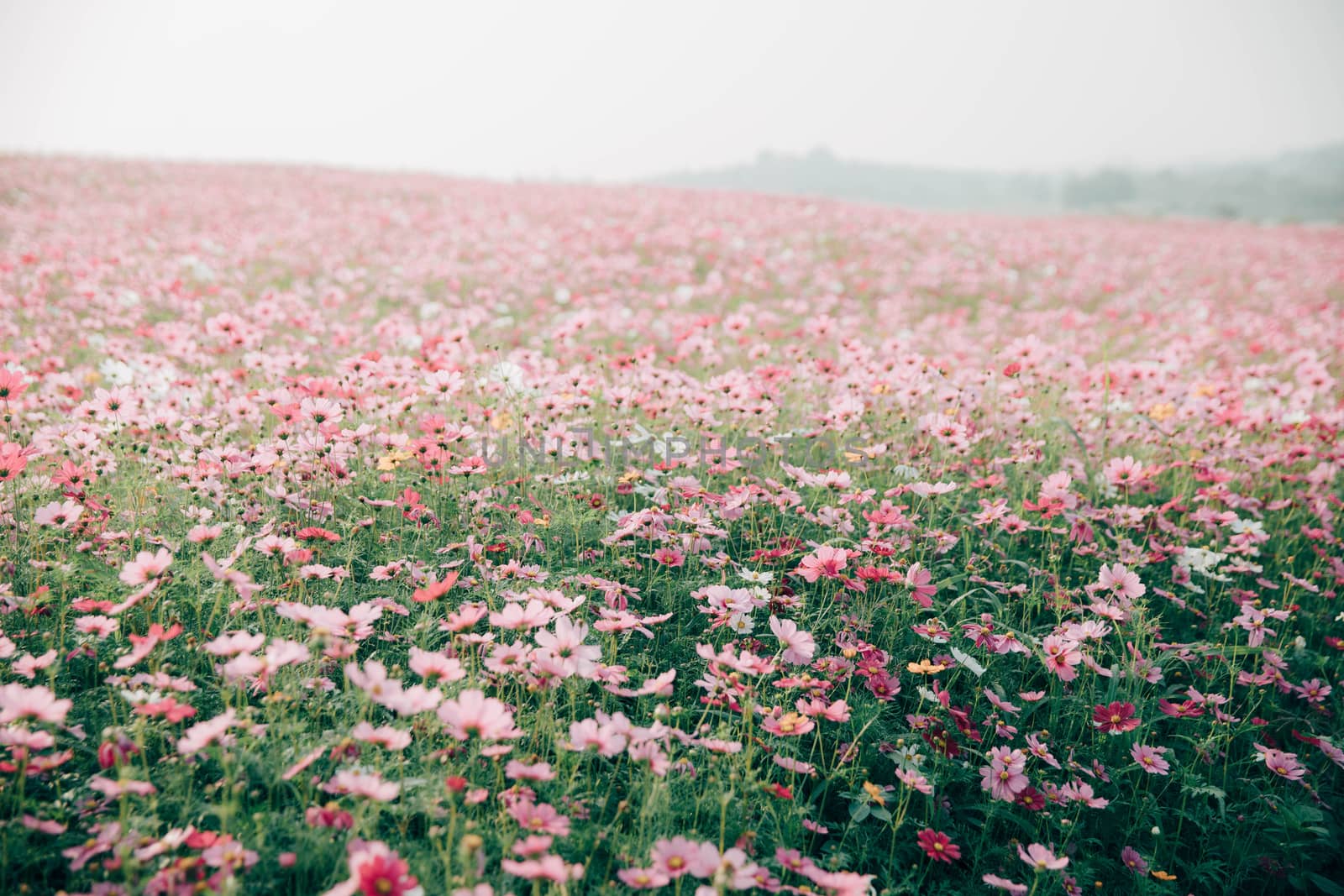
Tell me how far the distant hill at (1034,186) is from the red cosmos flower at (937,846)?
4498 cm

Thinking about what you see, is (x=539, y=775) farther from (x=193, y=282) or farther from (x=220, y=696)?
(x=193, y=282)

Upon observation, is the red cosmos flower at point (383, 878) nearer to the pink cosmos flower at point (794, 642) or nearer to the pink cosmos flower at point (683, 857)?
the pink cosmos flower at point (683, 857)

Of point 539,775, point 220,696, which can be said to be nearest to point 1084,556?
point 539,775

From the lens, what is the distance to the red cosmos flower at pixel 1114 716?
214cm

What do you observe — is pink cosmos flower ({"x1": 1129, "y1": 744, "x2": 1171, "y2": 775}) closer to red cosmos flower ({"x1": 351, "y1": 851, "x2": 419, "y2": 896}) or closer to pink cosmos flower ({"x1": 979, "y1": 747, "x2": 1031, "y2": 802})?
pink cosmos flower ({"x1": 979, "y1": 747, "x2": 1031, "y2": 802})

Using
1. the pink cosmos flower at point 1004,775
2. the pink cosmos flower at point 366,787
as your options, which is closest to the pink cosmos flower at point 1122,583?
the pink cosmos flower at point 1004,775

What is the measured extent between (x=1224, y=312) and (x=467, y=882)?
1004 centimetres

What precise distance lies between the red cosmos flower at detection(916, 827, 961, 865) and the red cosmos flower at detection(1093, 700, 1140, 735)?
67 cm

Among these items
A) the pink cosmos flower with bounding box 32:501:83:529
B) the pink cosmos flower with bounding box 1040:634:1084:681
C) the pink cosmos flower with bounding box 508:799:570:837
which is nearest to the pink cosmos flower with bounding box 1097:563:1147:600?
the pink cosmos flower with bounding box 1040:634:1084:681

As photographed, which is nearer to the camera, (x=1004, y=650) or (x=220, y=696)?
(x=220, y=696)

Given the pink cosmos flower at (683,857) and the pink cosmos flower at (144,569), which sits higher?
the pink cosmos flower at (144,569)

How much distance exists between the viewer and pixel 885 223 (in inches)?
548

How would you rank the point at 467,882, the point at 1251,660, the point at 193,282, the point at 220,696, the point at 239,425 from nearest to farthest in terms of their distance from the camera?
1. the point at 467,882
2. the point at 220,696
3. the point at 1251,660
4. the point at 239,425
5. the point at 193,282

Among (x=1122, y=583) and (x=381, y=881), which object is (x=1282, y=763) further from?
(x=381, y=881)
